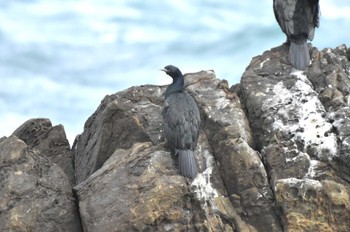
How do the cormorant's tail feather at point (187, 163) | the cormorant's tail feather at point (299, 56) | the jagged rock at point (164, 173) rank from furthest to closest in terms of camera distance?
the cormorant's tail feather at point (299, 56) < the cormorant's tail feather at point (187, 163) < the jagged rock at point (164, 173)

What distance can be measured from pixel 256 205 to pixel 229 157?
946 millimetres

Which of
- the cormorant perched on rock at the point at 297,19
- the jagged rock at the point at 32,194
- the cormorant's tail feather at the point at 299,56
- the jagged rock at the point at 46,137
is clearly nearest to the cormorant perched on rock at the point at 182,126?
the jagged rock at the point at 32,194

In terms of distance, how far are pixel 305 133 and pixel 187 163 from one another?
A: 222 centimetres

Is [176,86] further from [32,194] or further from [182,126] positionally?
[32,194]

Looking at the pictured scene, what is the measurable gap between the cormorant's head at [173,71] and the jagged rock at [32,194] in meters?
2.90

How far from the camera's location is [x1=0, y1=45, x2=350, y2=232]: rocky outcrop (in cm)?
895

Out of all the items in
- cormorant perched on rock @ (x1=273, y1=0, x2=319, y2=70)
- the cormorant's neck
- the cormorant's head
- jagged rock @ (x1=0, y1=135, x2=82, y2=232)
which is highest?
cormorant perched on rock @ (x1=273, y1=0, x2=319, y2=70)

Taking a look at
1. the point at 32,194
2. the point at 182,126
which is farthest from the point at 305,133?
the point at 32,194

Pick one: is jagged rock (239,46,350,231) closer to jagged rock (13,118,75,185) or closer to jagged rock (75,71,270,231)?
jagged rock (75,71,270,231)

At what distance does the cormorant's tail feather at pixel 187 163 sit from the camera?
932 centimetres

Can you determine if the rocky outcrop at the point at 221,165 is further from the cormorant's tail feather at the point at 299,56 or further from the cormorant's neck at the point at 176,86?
the cormorant's neck at the point at 176,86

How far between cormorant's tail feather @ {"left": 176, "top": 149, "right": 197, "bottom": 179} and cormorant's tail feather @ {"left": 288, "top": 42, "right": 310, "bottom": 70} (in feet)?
11.1

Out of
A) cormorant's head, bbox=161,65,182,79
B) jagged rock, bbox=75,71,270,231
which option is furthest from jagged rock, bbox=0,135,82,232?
cormorant's head, bbox=161,65,182,79

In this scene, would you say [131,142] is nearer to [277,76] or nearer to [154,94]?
[154,94]
